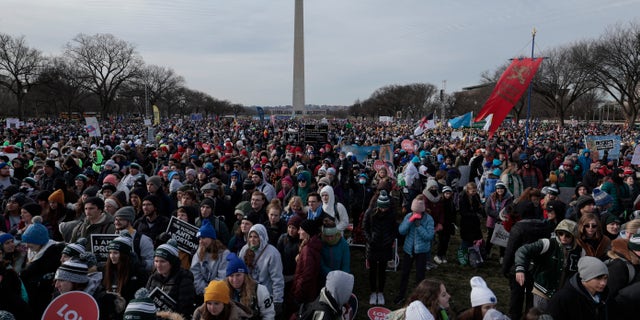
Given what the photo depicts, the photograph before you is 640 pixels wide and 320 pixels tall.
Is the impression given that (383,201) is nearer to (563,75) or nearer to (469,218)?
(469,218)

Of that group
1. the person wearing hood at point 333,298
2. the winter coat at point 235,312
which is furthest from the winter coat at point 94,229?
the person wearing hood at point 333,298

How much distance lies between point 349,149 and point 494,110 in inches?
167

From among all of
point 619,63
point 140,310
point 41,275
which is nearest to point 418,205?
point 140,310

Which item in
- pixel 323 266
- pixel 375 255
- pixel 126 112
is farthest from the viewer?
pixel 126 112

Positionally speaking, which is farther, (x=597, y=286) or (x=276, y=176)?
(x=276, y=176)

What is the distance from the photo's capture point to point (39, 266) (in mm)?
3820

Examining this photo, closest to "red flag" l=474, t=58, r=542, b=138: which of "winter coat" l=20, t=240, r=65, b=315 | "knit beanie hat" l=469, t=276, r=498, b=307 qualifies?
"knit beanie hat" l=469, t=276, r=498, b=307

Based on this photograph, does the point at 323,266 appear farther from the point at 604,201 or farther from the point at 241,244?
the point at 604,201

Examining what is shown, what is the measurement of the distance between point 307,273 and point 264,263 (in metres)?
0.43

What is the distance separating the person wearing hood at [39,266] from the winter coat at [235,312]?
1.51 meters

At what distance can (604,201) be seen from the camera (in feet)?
20.2

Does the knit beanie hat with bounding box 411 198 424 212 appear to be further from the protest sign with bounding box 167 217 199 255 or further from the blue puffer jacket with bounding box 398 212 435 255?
the protest sign with bounding box 167 217 199 255

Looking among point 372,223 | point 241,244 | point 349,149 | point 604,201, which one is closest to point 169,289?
point 241,244

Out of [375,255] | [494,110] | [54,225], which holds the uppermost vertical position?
[494,110]
